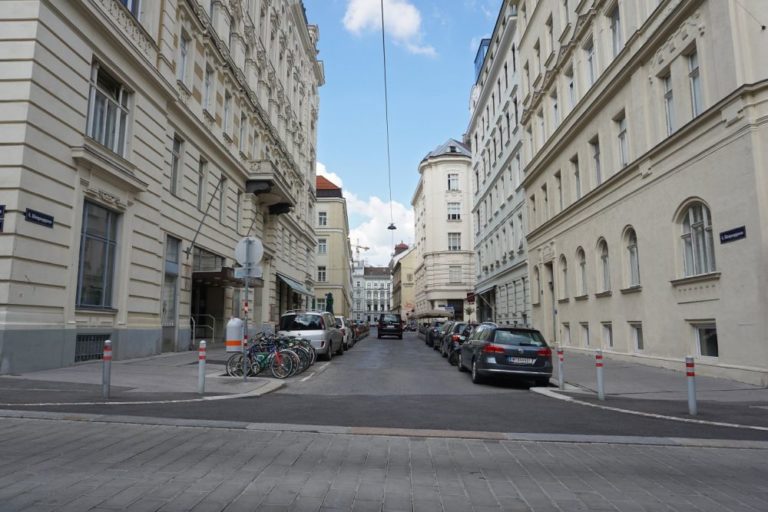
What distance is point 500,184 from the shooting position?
40.0 meters

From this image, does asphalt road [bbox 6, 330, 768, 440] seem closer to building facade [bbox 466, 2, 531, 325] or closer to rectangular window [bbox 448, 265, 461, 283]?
building facade [bbox 466, 2, 531, 325]

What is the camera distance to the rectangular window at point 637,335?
58.9 feet

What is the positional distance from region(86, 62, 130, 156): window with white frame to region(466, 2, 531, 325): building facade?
22648 mm

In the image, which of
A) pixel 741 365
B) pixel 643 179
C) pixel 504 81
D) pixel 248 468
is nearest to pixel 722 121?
pixel 643 179

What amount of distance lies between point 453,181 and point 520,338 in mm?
56259

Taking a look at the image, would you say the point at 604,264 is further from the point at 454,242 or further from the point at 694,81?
the point at 454,242

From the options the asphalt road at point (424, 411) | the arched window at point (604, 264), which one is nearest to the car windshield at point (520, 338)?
the asphalt road at point (424, 411)

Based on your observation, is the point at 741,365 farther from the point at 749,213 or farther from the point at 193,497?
the point at 193,497

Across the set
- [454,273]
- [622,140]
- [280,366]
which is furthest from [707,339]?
[454,273]

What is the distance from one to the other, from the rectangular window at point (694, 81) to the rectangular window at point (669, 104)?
0.97 metres

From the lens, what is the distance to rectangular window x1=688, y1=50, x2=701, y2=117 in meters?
14.4

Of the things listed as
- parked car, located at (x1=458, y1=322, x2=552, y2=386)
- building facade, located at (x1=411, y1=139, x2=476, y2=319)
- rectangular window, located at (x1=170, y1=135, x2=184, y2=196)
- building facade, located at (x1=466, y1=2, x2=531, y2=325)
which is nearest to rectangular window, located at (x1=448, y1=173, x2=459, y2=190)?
building facade, located at (x1=411, y1=139, x2=476, y2=319)

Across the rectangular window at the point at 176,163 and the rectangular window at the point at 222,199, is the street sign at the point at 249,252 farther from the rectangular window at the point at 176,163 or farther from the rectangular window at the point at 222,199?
Result: the rectangular window at the point at 222,199

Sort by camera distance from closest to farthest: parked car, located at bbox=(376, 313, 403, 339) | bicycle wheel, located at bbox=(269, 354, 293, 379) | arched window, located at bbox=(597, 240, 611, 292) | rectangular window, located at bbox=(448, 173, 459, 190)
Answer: bicycle wheel, located at bbox=(269, 354, 293, 379) < arched window, located at bbox=(597, 240, 611, 292) < parked car, located at bbox=(376, 313, 403, 339) < rectangular window, located at bbox=(448, 173, 459, 190)
